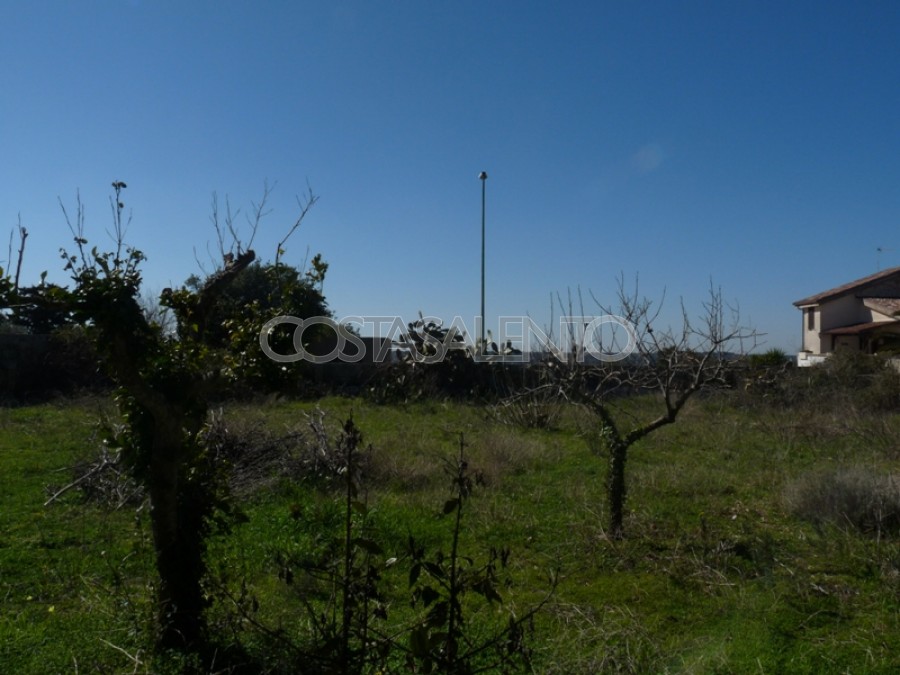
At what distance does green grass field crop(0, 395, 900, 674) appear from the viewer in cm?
403

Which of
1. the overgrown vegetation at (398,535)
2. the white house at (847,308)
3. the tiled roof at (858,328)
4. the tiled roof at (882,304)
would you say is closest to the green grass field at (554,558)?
the overgrown vegetation at (398,535)

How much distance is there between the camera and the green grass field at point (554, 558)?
403cm

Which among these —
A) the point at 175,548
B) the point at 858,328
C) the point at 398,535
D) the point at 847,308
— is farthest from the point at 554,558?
the point at 847,308

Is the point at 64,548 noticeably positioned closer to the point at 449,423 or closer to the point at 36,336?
the point at 449,423

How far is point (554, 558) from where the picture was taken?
583 cm

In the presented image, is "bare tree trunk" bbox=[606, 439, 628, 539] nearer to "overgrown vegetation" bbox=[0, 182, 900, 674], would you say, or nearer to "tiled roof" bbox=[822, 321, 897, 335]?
"overgrown vegetation" bbox=[0, 182, 900, 674]

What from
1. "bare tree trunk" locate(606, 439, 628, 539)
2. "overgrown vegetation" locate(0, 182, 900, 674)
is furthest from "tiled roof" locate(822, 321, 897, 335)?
"bare tree trunk" locate(606, 439, 628, 539)

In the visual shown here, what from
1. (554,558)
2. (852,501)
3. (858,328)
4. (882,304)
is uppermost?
(882,304)

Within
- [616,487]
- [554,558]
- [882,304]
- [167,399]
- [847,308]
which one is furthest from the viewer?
[847,308]

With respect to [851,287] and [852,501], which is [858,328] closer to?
[851,287]

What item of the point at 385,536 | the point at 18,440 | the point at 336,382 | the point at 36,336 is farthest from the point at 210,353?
the point at 36,336

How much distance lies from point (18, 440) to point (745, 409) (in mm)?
12305

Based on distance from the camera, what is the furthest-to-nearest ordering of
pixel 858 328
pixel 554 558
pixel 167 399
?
pixel 858 328 → pixel 554 558 → pixel 167 399

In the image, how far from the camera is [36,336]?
1798 centimetres
